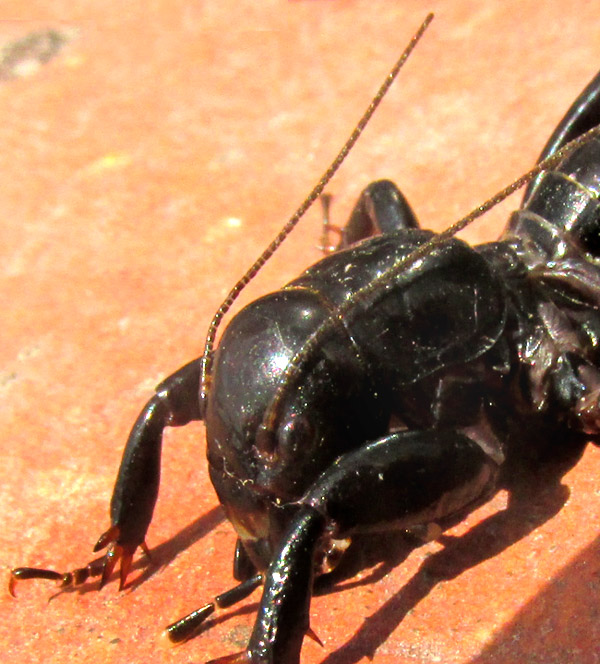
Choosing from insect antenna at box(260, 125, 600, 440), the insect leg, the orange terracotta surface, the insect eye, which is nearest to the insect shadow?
the orange terracotta surface

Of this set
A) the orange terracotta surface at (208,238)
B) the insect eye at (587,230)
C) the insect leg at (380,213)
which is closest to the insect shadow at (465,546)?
the orange terracotta surface at (208,238)

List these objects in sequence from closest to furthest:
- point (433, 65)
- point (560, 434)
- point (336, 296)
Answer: point (336, 296)
point (560, 434)
point (433, 65)

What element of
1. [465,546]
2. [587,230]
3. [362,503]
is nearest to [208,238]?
[587,230]

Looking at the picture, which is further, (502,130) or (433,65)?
(433,65)

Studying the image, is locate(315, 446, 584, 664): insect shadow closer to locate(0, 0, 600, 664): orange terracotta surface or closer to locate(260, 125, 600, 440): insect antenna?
locate(0, 0, 600, 664): orange terracotta surface

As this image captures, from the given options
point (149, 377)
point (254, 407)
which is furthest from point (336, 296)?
point (149, 377)

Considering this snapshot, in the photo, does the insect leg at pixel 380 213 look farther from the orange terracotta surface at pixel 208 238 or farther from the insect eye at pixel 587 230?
the insect eye at pixel 587 230

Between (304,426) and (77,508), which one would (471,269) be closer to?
(304,426)
